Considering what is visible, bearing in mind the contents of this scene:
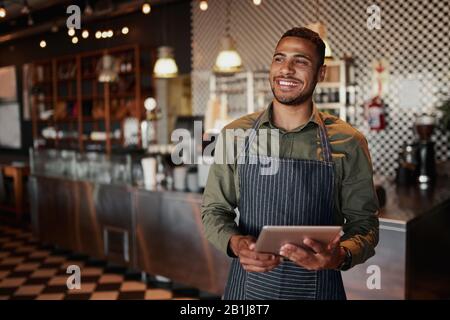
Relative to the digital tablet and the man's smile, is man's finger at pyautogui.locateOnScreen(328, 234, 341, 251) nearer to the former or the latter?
the digital tablet

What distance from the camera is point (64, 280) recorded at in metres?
4.96

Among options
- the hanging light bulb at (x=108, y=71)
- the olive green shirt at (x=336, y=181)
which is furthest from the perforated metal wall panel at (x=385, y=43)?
the olive green shirt at (x=336, y=181)

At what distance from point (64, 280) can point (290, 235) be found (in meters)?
3.96

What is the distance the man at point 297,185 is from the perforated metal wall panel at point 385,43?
14.1 feet

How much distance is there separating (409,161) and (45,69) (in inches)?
319

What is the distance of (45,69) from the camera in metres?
10.5

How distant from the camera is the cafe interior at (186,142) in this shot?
407cm

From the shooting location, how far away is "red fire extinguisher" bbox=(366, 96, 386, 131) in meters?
5.98

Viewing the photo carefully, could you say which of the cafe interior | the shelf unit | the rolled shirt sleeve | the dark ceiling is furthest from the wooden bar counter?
the shelf unit

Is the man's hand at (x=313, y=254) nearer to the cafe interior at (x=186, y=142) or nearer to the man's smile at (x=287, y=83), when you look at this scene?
the man's smile at (x=287, y=83)

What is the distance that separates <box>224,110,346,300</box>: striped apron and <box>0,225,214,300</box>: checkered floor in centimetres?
265

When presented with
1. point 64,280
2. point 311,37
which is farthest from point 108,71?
point 311,37
